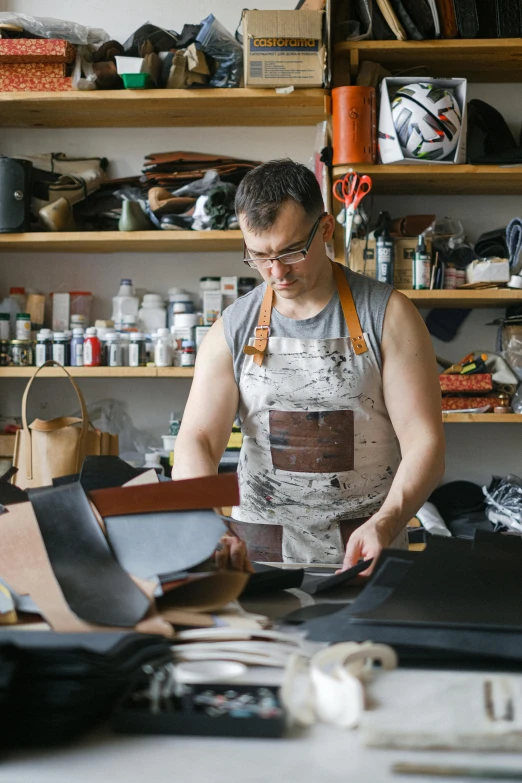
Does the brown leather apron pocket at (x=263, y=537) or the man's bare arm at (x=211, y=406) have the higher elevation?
the man's bare arm at (x=211, y=406)

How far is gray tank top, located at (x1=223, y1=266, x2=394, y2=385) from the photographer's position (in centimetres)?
187

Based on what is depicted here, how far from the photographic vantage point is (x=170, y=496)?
101cm

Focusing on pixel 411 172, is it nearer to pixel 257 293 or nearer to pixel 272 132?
pixel 272 132

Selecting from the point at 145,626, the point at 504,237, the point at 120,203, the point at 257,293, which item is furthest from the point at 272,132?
the point at 145,626

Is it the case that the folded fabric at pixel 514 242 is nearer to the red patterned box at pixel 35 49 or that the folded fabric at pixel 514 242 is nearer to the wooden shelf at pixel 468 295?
the wooden shelf at pixel 468 295

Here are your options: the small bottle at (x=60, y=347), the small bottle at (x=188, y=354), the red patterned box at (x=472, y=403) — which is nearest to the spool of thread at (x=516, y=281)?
Answer: the red patterned box at (x=472, y=403)

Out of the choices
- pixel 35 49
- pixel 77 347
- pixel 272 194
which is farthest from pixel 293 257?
pixel 35 49

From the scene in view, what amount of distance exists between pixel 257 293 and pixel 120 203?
4.84 ft

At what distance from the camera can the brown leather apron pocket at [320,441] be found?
1.87 m

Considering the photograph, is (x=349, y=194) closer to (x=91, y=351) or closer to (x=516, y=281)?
(x=516, y=281)

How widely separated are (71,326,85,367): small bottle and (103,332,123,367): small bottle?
10 cm

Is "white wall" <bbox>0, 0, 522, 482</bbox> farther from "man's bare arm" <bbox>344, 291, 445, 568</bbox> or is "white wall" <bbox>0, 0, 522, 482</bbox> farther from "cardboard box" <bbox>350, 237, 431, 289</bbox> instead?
"man's bare arm" <bbox>344, 291, 445, 568</bbox>

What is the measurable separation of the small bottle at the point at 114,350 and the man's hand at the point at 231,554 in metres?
2.03

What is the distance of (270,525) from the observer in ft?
6.17
